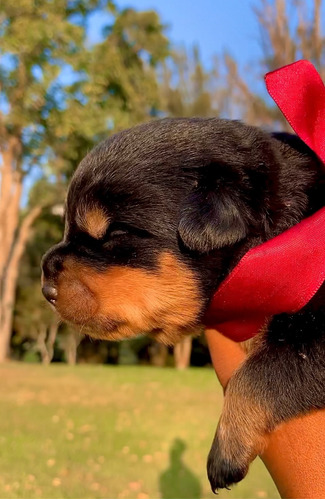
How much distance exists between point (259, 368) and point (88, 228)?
0.67 m

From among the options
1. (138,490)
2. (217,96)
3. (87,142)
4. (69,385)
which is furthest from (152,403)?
(217,96)

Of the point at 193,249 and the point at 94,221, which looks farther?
the point at 94,221

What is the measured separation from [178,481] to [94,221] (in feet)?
10.2

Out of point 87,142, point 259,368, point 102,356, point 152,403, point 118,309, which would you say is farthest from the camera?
point 102,356

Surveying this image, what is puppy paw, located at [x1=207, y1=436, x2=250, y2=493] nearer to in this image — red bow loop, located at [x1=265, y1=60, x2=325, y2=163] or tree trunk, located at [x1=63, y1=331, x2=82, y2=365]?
red bow loop, located at [x1=265, y1=60, x2=325, y2=163]

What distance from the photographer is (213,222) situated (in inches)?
64.9

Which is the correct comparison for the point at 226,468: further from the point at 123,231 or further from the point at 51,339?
the point at 51,339

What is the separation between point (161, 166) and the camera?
179cm

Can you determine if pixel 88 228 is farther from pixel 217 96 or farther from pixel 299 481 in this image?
pixel 217 96

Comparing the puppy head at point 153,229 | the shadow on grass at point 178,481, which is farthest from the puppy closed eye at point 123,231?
the shadow on grass at point 178,481

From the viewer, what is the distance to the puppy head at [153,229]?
68.4 inches

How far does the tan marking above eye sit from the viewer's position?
1787 millimetres

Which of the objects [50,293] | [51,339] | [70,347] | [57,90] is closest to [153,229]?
[50,293]

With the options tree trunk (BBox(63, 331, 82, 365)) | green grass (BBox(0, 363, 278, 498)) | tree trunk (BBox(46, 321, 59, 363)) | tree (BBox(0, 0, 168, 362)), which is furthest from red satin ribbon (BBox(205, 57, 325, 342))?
tree trunk (BBox(63, 331, 82, 365))
